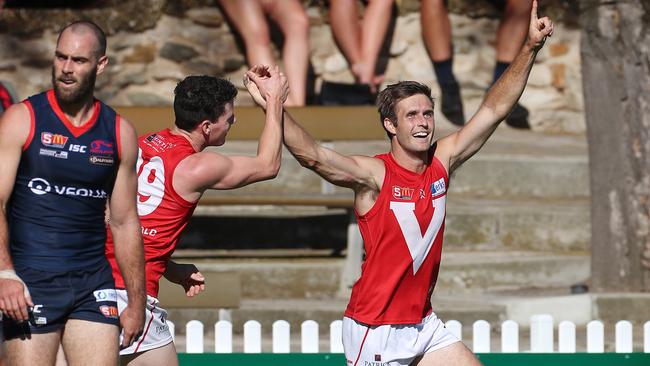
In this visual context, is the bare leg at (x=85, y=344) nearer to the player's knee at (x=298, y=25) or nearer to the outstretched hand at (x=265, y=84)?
the outstretched hand at (x=265, y=84)

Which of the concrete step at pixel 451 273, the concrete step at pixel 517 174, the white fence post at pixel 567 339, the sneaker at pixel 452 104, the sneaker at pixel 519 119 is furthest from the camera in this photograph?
the sneaker at pixel 519 119

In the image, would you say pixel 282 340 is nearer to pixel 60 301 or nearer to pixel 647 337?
pixel 647 337

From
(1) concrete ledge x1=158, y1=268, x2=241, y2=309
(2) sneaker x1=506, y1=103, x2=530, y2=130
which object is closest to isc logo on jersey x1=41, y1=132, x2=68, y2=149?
(1) concrete ledge x1=158, y1=268, x2=241, y2=309

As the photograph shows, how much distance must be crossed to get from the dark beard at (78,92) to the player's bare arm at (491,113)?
1.94 meters

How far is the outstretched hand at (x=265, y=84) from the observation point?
6379 millimetres

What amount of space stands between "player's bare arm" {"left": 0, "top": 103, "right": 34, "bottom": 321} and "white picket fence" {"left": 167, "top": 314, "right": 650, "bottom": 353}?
308cm

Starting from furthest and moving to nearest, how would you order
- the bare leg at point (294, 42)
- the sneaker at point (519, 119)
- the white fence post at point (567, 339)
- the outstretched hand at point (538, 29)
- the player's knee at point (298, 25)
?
the sneaker at point (519, 119)
the player's knee at point (298, 25)
the bare leg at point (294, 42)
the white fence post at point (567, 339)
the outstretched hand at point (538, 29)

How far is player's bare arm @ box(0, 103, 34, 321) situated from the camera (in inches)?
216

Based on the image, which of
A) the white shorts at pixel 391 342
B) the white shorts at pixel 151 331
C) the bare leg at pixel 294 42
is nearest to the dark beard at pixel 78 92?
the white shorts at pixel 151 331

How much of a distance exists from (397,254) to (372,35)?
6317 mm

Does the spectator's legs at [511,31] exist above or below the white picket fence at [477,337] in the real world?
above

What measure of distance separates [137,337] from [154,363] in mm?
446

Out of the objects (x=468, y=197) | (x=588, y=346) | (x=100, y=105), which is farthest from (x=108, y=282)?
(x=468, y=197)

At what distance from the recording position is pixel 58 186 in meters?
5.60
